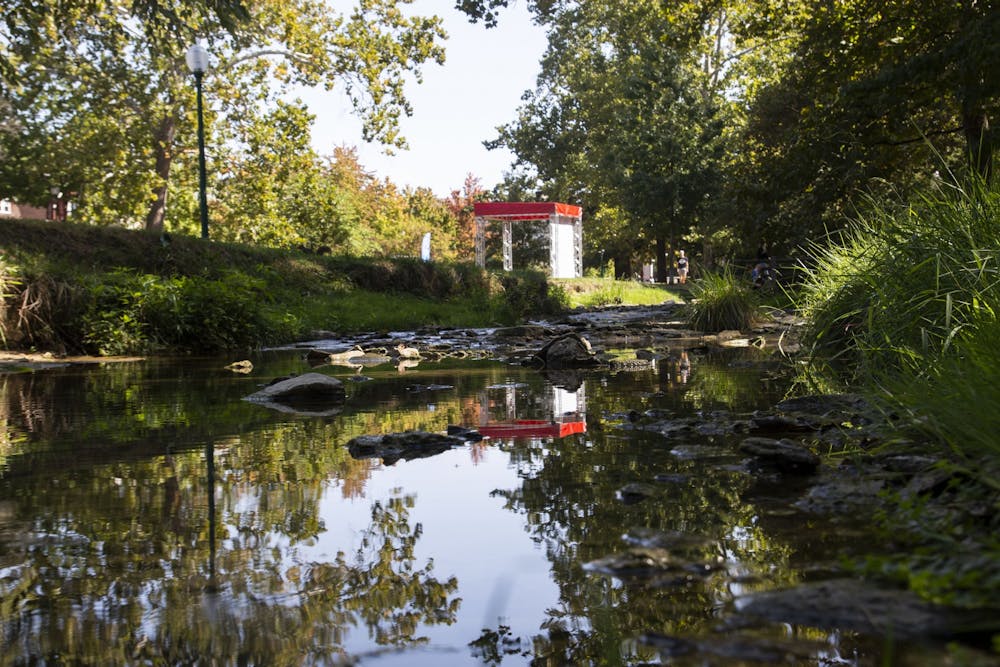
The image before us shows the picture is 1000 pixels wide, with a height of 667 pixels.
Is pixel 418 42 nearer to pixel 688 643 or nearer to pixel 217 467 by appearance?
pixel 217 467

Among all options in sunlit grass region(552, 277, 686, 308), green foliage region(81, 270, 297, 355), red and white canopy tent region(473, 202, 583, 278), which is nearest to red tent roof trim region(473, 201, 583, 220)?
red and white canopy tent region(473, 202, 583, 278)

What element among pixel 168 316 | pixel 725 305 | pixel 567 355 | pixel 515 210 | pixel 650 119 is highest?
pixel 650 119

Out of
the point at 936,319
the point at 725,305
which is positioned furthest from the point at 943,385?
the point at 725,305

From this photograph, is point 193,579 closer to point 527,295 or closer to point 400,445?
point 400,445

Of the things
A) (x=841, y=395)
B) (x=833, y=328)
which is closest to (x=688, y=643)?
(x=841, y=395)

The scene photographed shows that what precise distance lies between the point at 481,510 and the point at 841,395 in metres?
2.64

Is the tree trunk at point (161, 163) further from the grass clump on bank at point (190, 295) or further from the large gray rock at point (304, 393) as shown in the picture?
the large gray rock at point (304, 393)

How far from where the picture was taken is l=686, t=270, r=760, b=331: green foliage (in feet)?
44.1

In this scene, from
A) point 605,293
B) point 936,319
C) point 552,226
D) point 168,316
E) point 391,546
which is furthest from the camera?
point 552,226

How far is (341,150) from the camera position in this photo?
45.7 meters

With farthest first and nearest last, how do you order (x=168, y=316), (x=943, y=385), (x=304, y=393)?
(x=168, y=316), (x=304, y=393), (x=943, y=385)

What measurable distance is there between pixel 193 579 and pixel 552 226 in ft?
100

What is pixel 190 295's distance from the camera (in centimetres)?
1177

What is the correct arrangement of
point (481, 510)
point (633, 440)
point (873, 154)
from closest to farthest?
1. point (481, 510)
2. point (633, 440)
3. point (873, 154)
